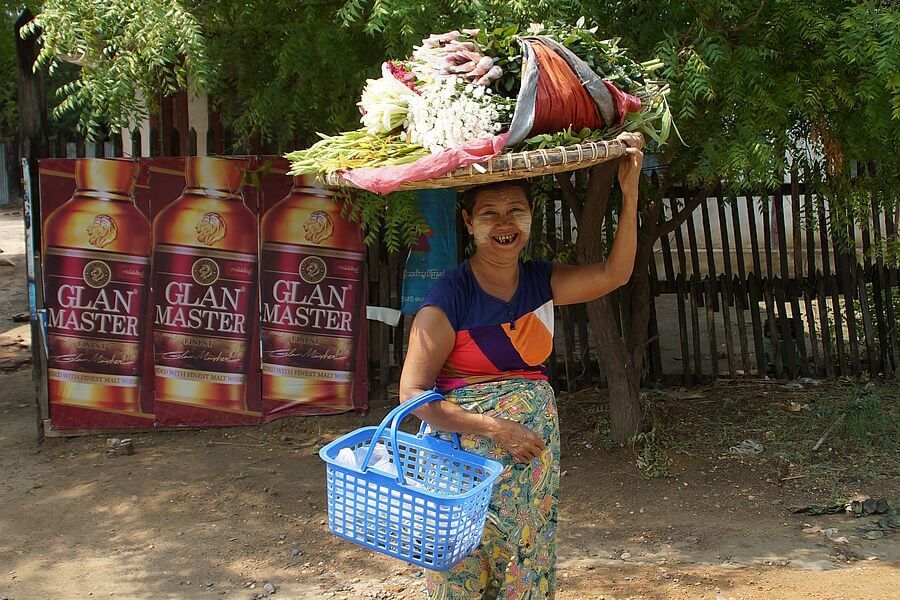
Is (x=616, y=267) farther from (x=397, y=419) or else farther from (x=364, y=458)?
(x=364, y=458)

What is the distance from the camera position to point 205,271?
6426 millimetres

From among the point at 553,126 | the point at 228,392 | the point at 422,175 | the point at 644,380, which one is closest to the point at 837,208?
the point at 644,380

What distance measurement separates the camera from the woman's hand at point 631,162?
2.81 m

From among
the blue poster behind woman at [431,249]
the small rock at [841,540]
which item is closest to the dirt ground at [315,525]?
the small rock at [841,540]

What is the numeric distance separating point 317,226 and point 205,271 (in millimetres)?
875

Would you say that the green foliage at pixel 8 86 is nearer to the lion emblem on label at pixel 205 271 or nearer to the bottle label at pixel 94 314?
the bottle label at pixel 94 314

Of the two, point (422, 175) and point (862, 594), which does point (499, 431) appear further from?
point (862, 594)

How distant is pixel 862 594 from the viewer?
13.3ft

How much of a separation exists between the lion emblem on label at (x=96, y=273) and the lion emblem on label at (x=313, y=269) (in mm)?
1381

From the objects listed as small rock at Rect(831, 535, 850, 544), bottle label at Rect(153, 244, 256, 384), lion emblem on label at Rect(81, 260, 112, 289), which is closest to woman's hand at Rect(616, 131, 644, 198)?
small rock at Rect(831, 535, 850, 544)

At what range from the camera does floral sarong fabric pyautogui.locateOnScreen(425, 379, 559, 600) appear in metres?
2.91

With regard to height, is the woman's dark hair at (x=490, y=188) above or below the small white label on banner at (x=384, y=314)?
above

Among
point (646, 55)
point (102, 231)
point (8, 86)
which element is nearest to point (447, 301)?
point (646, 55)

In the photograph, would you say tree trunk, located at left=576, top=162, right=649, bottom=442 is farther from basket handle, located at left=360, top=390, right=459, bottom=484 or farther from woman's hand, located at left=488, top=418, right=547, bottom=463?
basket handle, located at left=360, top=390, right=459, bottom=484
